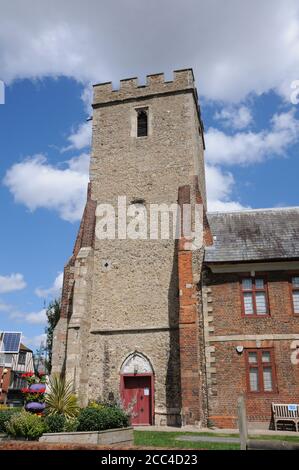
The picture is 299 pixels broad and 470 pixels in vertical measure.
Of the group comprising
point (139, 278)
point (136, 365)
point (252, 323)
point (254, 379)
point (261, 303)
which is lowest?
point (254, 379)

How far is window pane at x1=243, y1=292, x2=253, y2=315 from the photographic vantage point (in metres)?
18.1

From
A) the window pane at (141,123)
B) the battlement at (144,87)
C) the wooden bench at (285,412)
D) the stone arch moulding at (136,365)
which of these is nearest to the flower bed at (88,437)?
the wooden bench at (285,412)

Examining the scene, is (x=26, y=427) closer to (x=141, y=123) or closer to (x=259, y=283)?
(x=259, y=283)

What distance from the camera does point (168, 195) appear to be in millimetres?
21688

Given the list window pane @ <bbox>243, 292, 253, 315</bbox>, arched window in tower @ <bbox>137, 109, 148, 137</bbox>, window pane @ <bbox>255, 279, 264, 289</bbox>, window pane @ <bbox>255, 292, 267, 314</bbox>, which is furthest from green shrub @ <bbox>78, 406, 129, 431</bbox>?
arched window in tower @ <bbox>137, 109, 148, 137</bbox>

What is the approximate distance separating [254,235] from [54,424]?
12897 millimetres

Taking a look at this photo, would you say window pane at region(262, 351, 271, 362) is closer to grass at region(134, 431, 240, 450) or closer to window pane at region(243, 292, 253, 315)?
window pane at region(243, 292, 253, 315)

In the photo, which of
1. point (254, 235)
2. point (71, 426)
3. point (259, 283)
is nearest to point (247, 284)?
point (259, 283)

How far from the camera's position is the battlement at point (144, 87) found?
2406cm

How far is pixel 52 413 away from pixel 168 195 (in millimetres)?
12569

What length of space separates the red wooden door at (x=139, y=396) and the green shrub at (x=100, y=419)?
21.9 ft

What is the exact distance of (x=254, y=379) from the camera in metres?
17.0

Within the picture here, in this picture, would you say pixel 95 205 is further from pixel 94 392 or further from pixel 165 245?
pixel 94 392
